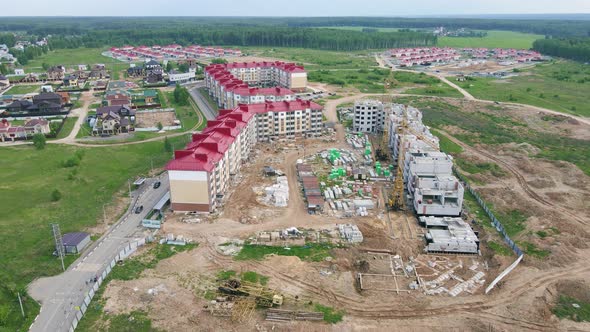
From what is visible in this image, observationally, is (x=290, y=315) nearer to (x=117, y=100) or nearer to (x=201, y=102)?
(x=117, y=100)

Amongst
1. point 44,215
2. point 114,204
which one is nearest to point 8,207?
point 44,215

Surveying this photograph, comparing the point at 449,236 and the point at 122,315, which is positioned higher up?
the point at 449,236

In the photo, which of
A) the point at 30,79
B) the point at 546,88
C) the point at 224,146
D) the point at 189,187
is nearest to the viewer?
the point at 189,187

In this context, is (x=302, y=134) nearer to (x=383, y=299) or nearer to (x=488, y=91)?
(x=383, y=299)

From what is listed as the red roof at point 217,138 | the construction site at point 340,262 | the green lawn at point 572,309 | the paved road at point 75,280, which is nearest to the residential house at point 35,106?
the red roof at point 217,138

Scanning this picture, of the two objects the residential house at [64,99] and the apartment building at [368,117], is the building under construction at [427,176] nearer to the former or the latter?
the apartment building at [368,117]

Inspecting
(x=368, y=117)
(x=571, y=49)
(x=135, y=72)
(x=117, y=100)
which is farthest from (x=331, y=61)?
(x=571, y=49)

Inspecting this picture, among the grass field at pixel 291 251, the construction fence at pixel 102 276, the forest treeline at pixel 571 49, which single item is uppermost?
the forest treeline at pixel 571 49
